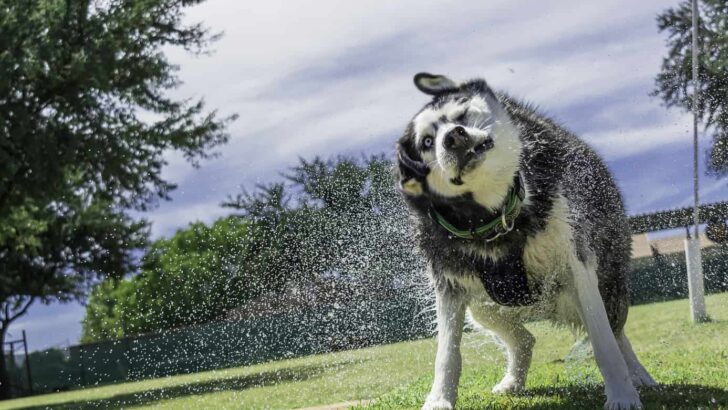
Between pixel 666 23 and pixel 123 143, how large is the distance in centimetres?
1561

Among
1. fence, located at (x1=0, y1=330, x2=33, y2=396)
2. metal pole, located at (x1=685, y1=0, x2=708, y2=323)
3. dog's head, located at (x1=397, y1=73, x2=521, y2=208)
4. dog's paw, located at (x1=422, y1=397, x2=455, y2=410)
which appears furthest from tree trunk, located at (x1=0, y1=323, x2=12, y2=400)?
dog's head, located at (x1=397, y1=73, x2=521, y2=208)

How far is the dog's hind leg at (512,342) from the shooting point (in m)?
6.46

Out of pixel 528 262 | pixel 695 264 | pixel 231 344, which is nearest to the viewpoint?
pixel 528 262

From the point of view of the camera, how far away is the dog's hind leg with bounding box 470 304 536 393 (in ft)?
21.2

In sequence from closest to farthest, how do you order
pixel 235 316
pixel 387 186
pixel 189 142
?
1. pixel 387 186
2. pixel 235 316
3. pixel 189 142

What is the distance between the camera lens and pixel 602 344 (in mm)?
5129

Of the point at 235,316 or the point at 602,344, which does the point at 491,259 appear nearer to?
the point at 602,344

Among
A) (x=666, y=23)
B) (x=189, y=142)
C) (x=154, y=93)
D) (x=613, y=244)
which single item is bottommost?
(x=613, y=244)

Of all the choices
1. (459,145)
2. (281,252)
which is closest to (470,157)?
(459,145)

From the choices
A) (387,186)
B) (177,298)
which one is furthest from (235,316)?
(387,186)

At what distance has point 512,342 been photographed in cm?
658

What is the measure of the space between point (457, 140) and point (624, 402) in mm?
1957

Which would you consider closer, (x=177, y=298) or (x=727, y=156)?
(x=727, y=156)

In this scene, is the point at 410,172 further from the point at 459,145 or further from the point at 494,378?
the point at 494,378
